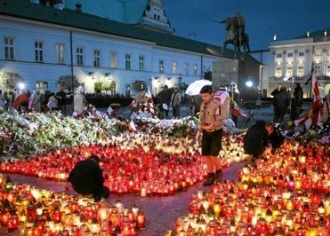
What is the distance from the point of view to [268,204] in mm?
6254

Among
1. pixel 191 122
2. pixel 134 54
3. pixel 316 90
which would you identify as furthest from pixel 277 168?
pixel 134 54

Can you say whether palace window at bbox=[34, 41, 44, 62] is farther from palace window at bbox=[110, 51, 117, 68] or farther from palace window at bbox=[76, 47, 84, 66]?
palace window at bbox=[110, 51, 117, 68]

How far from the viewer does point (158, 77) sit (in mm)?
54125

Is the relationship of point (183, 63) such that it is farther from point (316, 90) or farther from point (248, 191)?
point (248, 191)

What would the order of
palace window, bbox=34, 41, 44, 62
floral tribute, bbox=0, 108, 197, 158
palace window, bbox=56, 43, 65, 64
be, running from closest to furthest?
floral tribute, bbox=0, 108, 197, 158, palace window, bbox=34, 41, 44, 62, palace window, bbox=56, 43, 65, 64

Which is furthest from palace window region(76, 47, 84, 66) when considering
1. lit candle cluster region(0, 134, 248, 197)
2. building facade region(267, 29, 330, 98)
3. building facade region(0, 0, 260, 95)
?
building facade region(267, 29, 330, 98)

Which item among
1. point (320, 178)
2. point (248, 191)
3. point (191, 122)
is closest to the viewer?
point (248, 191)

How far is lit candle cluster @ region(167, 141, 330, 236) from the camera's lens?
524 centimetres

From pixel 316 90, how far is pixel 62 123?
8389 mm

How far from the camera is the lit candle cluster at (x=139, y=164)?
802 cm

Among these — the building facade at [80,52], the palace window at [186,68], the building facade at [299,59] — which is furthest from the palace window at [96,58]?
the building facade at [299,59]

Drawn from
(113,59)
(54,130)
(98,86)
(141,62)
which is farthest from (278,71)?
(54,130)

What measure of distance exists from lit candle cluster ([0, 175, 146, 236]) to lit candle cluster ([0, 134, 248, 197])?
1.80 m

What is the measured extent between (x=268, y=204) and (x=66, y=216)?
3.11 metres
